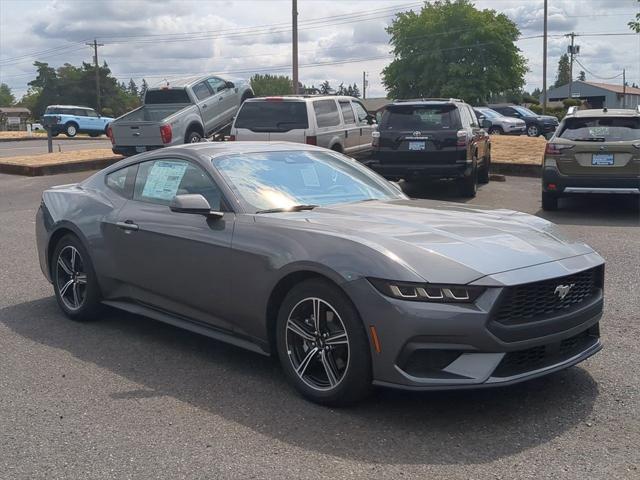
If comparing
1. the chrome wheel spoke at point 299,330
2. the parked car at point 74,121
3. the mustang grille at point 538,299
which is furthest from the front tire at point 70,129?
the mustang grille at point 538,299

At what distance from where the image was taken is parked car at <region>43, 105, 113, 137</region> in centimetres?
3784

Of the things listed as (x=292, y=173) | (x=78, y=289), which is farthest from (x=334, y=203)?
(x=78, y=289)

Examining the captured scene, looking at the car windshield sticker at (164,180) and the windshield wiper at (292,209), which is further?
the car windshield sticker at (164,180)

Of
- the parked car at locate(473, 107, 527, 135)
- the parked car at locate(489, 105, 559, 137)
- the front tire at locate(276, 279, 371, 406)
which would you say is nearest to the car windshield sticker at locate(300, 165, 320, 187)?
the front tire at locate(276, 279, 371, 406)

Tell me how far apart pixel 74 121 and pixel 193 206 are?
35.9 meters

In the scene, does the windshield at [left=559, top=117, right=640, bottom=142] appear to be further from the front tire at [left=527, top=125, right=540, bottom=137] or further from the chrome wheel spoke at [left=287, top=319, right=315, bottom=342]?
the front tire at [left=527, top=125, right=540, bottom=137]

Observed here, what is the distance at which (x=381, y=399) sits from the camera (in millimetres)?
4367

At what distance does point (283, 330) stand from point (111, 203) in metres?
2.24

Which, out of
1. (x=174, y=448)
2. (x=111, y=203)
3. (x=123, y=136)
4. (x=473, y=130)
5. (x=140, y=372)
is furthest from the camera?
(x=123, y=136)

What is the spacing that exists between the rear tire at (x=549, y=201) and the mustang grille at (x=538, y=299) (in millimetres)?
7963

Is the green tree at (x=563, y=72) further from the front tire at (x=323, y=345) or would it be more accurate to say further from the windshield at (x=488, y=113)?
the front tire at (x=323, y=345)

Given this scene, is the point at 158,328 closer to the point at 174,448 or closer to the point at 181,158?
the point at 181,158

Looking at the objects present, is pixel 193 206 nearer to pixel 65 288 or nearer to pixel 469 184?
pixel 65 288

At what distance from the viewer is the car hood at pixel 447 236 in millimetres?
3979
